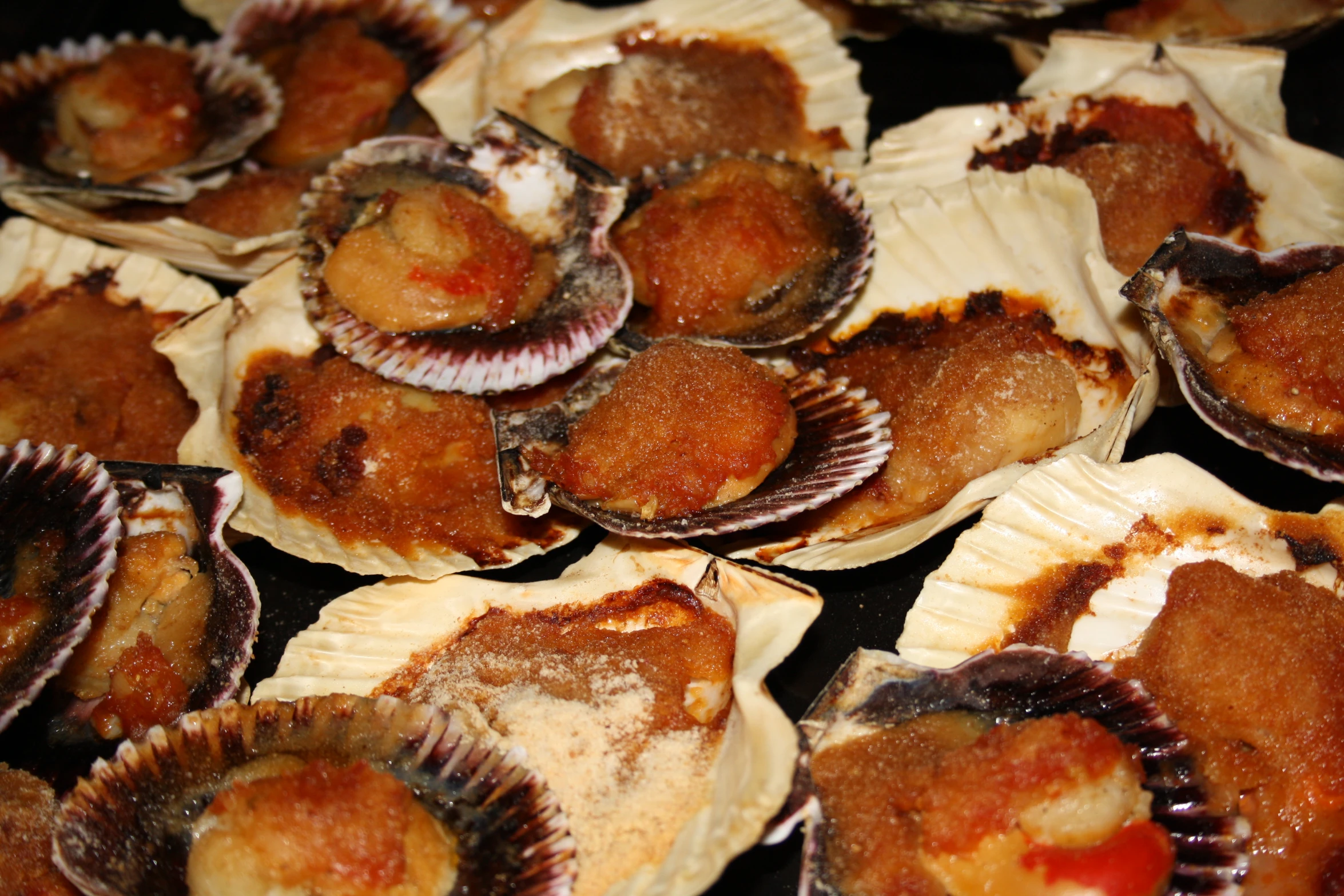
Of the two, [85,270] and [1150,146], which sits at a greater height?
[1150,146]

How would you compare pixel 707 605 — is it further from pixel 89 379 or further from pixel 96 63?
pixel 96 63

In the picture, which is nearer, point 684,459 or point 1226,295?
point 684,459

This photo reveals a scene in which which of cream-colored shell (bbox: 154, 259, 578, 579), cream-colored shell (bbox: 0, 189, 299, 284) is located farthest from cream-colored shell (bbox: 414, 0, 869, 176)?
cream-colored shell (bbox: 154, 259, 578, 579)

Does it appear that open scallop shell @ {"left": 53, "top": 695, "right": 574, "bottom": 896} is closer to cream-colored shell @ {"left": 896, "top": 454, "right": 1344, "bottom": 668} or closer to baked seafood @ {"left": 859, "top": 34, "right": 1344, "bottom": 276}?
cream-colored shell @ {"left": 896, "top": 454, "right": 1344, "bottom": 668}

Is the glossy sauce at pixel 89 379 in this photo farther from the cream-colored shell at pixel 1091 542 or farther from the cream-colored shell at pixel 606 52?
the cream-colored shell at pixel 1091 542

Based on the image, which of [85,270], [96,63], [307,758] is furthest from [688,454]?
[96,63]

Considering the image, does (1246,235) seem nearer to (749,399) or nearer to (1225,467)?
(1225,467)
